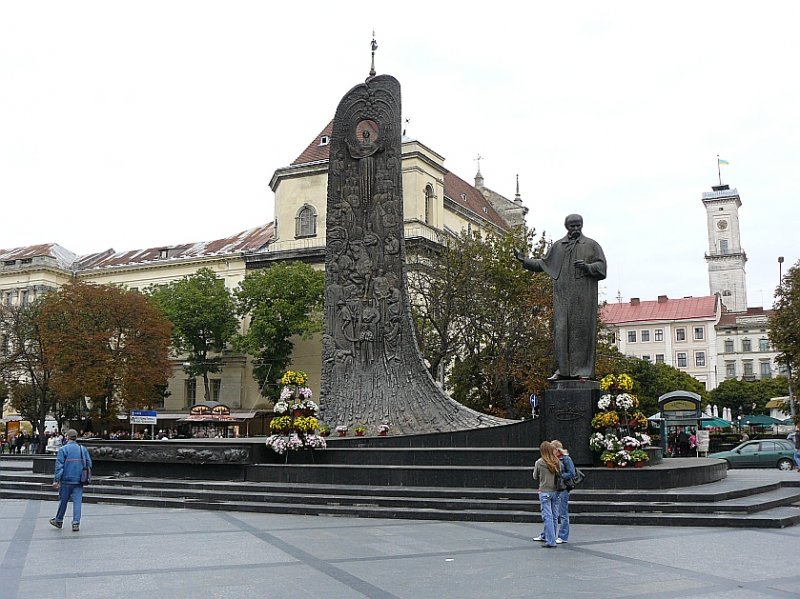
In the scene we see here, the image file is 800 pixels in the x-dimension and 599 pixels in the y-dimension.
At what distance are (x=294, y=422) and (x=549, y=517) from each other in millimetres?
8041

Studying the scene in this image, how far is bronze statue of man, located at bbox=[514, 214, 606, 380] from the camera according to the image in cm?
1443

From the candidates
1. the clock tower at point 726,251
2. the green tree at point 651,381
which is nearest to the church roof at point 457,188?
the green tree at point 651,381

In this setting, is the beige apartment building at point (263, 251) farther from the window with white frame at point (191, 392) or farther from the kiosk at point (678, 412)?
the kiosk at point (678, 412)

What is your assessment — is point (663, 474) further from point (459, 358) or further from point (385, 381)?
point (459, 358)

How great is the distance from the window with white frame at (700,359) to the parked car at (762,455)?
206ft

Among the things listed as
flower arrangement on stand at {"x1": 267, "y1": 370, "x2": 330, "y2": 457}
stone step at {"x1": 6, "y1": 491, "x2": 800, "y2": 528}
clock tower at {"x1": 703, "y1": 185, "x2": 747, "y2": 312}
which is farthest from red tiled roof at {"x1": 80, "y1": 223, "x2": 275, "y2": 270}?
clock tower at {"x1": 703, "y1": 185, "x2": 747, "y2": 312}

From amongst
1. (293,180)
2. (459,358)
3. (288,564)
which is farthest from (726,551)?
(293,180)

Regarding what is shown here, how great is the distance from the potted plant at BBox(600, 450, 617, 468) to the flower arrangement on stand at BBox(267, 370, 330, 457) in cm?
617

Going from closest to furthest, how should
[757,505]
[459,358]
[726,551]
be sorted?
[726,551] < [757,505] < [459,358]

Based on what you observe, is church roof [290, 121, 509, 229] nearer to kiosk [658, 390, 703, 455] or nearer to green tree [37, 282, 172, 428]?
green tree [37, 282, 172, 428]

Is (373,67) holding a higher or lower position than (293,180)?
lower

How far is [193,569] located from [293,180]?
2014 inches

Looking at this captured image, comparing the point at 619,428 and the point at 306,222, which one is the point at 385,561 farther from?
the point at 306,222

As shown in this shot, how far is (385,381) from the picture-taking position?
65.4 feet
